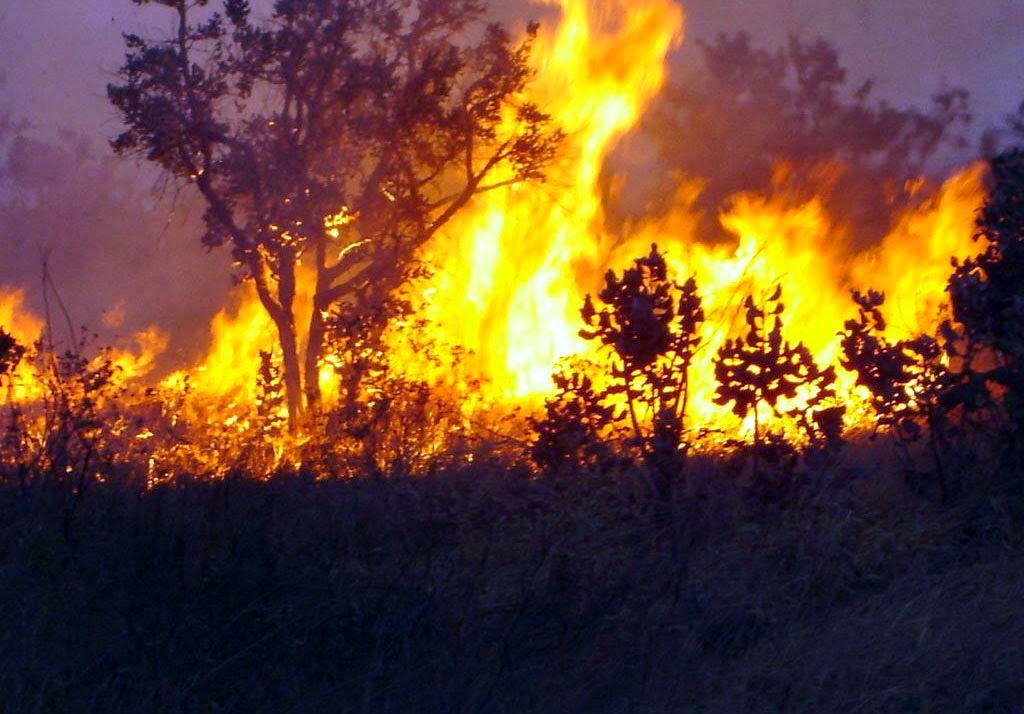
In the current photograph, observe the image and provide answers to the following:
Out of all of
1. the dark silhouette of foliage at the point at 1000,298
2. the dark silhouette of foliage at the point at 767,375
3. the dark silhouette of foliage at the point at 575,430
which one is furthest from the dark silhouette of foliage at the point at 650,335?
the dark silhouette of foliage at the point at 1000,298

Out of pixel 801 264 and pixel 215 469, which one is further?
pixel 801 264

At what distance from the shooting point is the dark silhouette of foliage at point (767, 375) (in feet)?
25.9

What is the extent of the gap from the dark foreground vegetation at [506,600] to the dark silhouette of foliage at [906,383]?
59 cm

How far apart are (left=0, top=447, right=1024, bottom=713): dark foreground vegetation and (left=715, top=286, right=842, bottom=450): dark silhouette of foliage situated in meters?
0.65

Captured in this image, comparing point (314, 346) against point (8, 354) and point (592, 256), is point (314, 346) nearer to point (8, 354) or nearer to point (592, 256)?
point (592, 256)

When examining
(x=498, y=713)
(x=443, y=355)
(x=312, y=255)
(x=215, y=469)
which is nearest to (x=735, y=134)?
(x=443, y=355)

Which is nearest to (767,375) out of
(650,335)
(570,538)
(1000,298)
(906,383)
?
(650,335)

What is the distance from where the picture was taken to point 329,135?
15461mm

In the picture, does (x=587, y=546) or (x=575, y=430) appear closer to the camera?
(x=587, y=546)

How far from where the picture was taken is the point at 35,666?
486 cm

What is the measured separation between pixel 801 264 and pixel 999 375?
4.71 metres

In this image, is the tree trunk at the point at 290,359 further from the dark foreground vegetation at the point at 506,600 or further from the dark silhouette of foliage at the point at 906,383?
the dark silhouette of foliage at the point at 906,383

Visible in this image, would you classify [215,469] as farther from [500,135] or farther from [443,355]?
[500,135]

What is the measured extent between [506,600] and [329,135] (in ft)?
34.8
